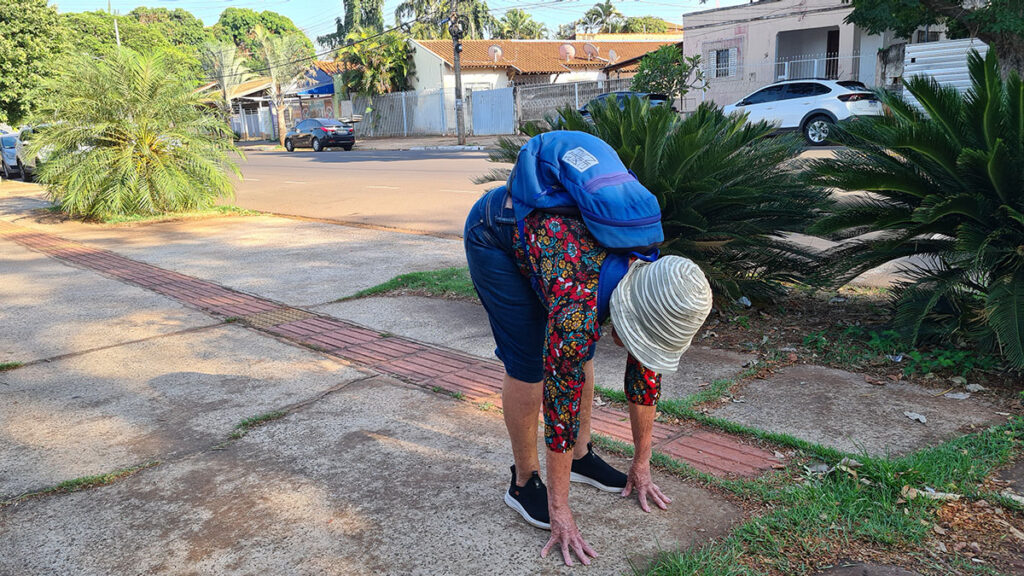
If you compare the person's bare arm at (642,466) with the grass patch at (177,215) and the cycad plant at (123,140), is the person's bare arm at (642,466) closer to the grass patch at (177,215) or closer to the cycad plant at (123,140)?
the cycad plant at (123,140)

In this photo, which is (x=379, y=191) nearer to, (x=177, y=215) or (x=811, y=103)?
(x=177, y=215)

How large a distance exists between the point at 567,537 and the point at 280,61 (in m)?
43.6

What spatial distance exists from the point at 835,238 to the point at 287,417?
340 cm

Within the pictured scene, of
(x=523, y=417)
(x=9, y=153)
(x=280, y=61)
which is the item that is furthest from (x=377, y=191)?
(x=280, y=61)

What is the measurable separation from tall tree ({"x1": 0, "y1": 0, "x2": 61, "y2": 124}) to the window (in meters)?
21.7

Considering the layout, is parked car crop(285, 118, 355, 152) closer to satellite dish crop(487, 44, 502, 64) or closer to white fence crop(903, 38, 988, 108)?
satellite dish crop(487, 44, 502, 64)

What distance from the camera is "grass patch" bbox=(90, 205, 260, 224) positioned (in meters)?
11.8

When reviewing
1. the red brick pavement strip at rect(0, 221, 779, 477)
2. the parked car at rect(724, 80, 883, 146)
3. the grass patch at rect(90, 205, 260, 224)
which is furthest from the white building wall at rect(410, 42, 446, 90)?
the red brick pavement strip at rect(0, 221, 779, 477)

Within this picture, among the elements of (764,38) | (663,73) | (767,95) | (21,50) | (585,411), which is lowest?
(585,411)

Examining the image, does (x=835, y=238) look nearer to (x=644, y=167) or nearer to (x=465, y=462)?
(x=644, y=167)

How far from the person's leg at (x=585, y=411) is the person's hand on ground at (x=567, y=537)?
36 cm

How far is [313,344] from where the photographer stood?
5.23m

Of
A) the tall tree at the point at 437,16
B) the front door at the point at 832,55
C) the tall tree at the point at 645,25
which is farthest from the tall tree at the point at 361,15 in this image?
the front door at the point at 832,55

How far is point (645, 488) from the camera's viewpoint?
296 centimetres
